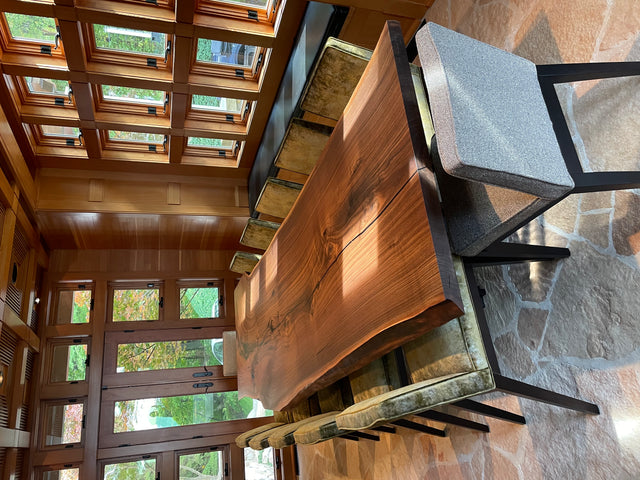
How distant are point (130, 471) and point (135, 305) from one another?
5.28ft

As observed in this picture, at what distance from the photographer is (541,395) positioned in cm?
143

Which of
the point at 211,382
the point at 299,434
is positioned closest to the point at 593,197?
the point at 299,434

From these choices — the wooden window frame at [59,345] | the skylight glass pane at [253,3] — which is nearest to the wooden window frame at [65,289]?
the wooden window frame at [59,345]

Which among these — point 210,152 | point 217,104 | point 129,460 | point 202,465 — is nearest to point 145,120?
point 217,104

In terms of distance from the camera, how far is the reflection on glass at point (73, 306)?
197 inches

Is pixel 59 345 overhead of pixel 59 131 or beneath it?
beneath

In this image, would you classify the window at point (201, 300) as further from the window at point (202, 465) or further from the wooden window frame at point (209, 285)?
the window at point (202, 465)

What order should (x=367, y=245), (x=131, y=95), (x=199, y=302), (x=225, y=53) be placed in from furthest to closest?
(x=199, y=302), (x=131, y=95), (x=225, y=53), (x=367, y=245)

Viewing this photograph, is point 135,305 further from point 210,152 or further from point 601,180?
Result: point 601,180

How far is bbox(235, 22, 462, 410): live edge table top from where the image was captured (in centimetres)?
115

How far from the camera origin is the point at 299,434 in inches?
75.7

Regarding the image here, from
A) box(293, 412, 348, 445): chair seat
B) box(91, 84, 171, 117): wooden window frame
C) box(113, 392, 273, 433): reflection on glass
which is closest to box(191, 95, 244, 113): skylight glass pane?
box(91, 84, 171, 117): wooden window frame

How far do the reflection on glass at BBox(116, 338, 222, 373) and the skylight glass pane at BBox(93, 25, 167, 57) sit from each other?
2922 millimetres

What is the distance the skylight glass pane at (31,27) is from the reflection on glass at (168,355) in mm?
2973
